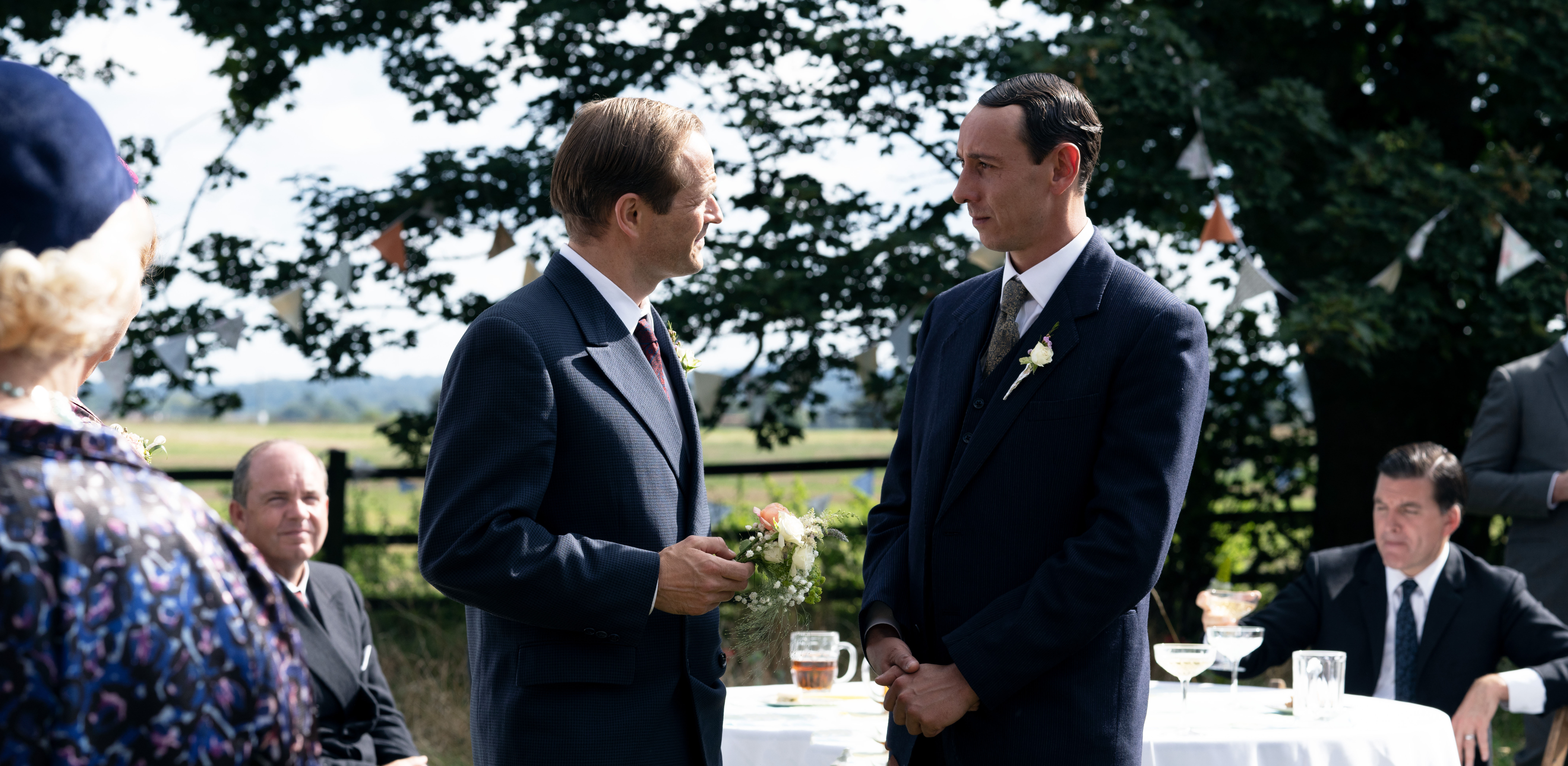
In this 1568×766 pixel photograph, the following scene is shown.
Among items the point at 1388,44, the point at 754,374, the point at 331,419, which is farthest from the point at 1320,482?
the point at 331,419

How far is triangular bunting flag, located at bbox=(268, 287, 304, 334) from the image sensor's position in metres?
7.49

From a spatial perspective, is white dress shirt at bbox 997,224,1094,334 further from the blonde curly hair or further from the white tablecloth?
the blonde curly hair

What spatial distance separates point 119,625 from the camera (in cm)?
96

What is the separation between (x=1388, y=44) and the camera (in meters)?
7.98

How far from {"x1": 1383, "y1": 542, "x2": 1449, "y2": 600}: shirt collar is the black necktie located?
1 centimetres

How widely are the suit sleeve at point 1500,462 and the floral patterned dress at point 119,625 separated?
14.3 feet

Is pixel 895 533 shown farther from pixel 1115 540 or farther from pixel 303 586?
pixel 303 586

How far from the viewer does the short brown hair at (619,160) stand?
6.77ft

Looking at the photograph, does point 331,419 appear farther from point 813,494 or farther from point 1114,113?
point 1114,113

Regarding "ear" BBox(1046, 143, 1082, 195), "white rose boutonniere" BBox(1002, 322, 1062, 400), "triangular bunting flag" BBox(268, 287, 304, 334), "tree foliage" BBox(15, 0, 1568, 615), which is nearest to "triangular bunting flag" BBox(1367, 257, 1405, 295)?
"tree foliage" BBox(15, 0, 1568, 615)

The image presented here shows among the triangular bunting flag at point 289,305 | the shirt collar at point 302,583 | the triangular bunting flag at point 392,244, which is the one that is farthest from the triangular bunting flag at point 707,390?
the shirt collar at point 302,583

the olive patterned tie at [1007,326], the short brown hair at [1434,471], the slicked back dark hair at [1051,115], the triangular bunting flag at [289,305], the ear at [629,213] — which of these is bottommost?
the short brown hair at [1434,471]

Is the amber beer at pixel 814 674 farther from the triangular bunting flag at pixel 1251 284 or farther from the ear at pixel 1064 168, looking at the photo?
the triangular bunting flag at pixel 1251 284

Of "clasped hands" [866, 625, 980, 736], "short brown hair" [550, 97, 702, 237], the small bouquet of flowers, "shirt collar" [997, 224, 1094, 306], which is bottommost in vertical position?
"clasped hands" [866, 625, 980, 736]
